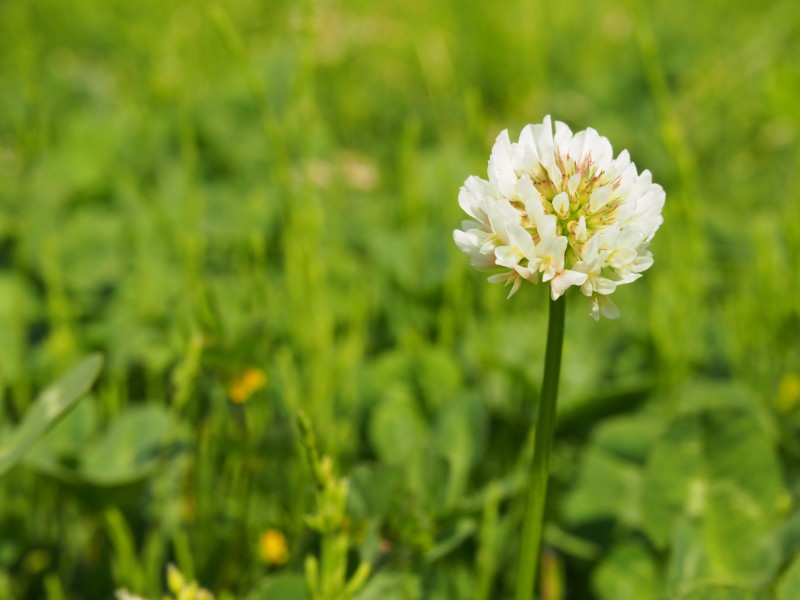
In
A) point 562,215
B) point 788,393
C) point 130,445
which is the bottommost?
point 130,445

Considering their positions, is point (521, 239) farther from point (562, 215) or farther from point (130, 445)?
point (130, 445)

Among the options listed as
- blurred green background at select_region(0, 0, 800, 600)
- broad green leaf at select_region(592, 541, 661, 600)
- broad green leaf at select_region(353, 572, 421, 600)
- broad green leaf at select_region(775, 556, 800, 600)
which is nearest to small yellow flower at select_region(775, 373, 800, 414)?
blurred green background at select_region(0, 0, 800, 600)

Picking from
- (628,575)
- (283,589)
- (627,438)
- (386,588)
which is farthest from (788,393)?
(283,589)

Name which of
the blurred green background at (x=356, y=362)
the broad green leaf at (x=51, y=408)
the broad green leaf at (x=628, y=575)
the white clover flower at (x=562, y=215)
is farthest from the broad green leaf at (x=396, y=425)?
the white clover flower at (x=562, y=215)

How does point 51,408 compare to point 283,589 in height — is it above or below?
above

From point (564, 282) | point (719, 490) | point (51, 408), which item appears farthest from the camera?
point (719, 490)

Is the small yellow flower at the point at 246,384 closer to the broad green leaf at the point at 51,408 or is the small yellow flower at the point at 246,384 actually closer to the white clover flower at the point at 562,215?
the broad green leaf at the point at 51,408

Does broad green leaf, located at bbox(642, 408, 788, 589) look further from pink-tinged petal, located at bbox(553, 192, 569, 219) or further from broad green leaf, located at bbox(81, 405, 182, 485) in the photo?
broad green leaf, located at bbox(81, 405, 182, 485)

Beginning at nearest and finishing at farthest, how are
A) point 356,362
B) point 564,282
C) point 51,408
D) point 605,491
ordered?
point 564,282 < point 51,408 < point 605,491 < point 356,362
